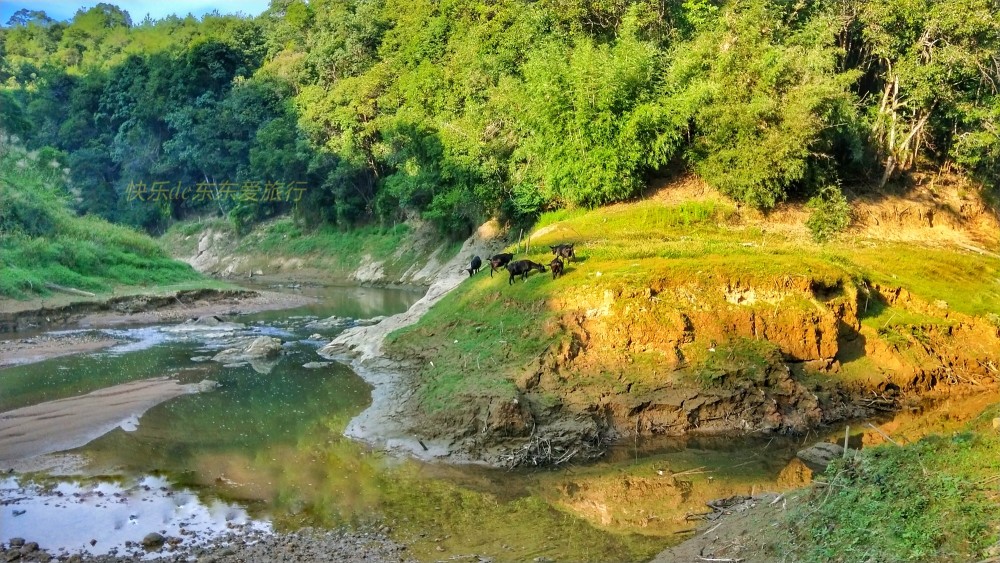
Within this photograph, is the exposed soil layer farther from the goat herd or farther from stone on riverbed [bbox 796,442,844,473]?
stone on riverbed [bbox 796,442,844,473]

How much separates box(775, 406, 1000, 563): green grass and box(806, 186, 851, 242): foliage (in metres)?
23.5

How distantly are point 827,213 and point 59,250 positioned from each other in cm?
3777

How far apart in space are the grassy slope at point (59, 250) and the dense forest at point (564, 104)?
1612cm

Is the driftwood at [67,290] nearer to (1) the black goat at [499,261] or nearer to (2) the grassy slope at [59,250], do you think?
(2) the grassy slope at [59,250]

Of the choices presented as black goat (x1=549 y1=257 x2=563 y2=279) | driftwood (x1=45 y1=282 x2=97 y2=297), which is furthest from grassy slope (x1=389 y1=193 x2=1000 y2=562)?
driftwood (x1=45 y1=282 x2=97 y2=297)

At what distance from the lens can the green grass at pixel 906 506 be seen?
22.5ft

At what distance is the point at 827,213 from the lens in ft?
103

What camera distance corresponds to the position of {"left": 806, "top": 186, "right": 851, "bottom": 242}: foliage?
1219 inches

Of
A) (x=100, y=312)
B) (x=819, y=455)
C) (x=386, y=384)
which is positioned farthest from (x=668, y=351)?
(x=100, y=312)

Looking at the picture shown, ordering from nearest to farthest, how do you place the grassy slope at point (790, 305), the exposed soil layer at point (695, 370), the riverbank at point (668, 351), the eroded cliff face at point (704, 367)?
the grassy slope at point (790, 305) < the exposed soil layer at point (695, 370) < the eroded cliff face at point (704, 367) < the riverbank at point (668, 351)

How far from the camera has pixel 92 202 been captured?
282ft

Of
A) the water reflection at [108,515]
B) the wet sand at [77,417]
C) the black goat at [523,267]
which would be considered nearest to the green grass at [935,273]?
the black goat at [523,267]

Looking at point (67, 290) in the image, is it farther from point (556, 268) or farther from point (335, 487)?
point (335, 487)

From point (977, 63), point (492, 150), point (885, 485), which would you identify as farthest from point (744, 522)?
point (492, 150)
